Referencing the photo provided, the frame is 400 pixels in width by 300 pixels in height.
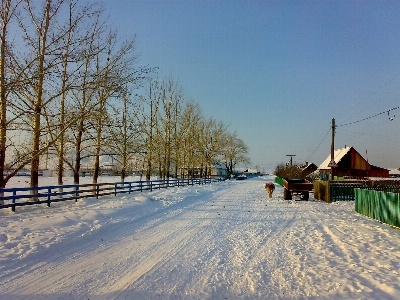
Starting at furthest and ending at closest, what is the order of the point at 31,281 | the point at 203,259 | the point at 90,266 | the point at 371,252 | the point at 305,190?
the point at 305,190
the point at 371,252
the point at 203,259
the point at 90,266
the point at 31,281

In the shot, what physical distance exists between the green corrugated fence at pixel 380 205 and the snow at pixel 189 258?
1.32 feet

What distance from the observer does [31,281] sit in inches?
232

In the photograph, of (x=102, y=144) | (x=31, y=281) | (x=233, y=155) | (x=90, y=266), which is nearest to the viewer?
(x=31, y=281)

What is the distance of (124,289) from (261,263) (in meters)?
3.15

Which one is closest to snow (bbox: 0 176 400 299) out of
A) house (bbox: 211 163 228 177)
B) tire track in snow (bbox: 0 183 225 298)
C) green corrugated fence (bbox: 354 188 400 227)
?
tire track in snow (bbox: 0 183 225 298)

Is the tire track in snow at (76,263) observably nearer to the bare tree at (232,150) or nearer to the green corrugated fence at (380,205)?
the green corrugated fence at (380,205)

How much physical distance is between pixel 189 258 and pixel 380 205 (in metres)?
9.43

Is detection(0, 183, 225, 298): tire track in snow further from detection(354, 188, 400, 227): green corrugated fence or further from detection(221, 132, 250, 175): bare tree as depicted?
detection(221, 132, 250, 175): bare tree

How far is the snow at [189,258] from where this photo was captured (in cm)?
559

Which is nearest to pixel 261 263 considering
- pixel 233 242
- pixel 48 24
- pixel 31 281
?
pixel 233 242

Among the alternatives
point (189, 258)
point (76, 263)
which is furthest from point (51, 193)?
point (189, 258)

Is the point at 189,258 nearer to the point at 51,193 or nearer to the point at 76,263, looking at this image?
the point at 76,263

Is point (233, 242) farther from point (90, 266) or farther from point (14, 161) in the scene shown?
point (14, 161)

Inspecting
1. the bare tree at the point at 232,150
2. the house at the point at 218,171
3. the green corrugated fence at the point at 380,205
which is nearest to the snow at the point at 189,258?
the green corrugated fence at the point at 380,205
